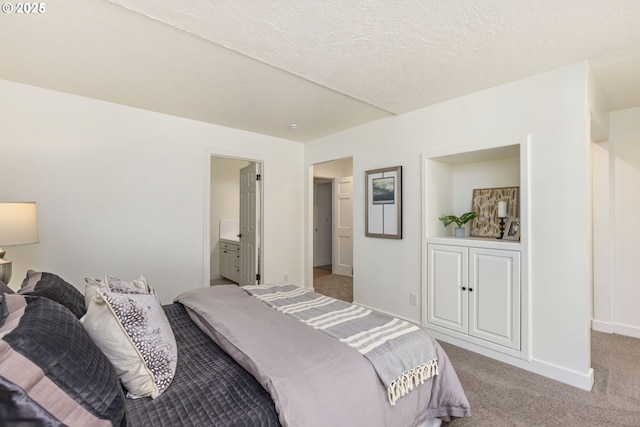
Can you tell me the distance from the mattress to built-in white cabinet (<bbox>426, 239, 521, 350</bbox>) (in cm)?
224

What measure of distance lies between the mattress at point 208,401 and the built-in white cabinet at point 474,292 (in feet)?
7.34

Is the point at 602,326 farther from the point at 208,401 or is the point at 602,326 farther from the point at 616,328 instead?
the point at 208,401

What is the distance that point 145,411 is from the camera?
1047 mm

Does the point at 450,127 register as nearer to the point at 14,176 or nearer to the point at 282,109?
the point at 282,109

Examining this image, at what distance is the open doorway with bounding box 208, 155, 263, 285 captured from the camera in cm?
438

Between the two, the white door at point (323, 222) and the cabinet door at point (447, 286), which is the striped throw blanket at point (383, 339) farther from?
the white door at point (323, 222)

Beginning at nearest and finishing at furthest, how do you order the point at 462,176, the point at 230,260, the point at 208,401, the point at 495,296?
the point at 208,401, the point at 495,296, the point at 462,176, the point at 230,260

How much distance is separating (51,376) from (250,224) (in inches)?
150

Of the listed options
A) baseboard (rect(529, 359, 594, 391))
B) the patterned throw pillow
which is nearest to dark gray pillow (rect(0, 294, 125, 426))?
the patterned throw pillow

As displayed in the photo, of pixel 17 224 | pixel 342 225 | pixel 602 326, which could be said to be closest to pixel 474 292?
pixel 602 326

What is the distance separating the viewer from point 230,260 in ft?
17.4

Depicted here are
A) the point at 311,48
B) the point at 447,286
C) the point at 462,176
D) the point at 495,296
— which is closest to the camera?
the point at 311,48

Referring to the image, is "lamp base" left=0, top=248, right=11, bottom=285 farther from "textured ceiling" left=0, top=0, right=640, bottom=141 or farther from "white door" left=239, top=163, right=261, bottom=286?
"white door" left=239, top=163, right=261, bottom=286

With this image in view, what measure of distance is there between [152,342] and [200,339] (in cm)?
45
